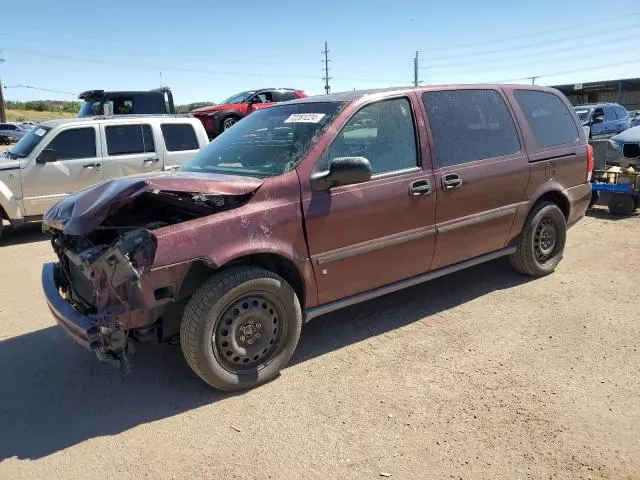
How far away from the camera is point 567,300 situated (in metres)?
4.69

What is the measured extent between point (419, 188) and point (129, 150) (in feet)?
19.8

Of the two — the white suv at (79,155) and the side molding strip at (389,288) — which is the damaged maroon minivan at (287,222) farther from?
the white suv at (79,155)

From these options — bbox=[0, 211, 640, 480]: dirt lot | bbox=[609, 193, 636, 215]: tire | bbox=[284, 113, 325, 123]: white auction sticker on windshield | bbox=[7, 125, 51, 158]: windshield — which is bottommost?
bbox=[0, 211, 640, 480]: dirt lot

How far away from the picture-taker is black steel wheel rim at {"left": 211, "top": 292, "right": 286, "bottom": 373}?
128 inches

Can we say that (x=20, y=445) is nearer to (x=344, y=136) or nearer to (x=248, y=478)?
(x=248, y=478)

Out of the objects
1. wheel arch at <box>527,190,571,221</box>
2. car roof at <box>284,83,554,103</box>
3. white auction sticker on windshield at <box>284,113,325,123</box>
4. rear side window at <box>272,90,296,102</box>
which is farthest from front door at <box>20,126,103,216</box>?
rear side window at <box>272,90,296,102</box>

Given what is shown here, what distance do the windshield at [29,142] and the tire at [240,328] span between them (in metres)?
6.19

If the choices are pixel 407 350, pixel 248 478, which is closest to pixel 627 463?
pixel 407 350

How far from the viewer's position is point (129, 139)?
848 centimetres

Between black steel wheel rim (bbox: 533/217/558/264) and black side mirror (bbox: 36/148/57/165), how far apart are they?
22.6 feet

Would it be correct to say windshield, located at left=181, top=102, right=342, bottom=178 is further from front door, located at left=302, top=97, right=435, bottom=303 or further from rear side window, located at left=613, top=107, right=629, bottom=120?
rear side window, located at left=613, top=107, right=629, bottom=120

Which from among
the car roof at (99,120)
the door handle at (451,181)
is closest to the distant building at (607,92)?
the car roof at (99,120)

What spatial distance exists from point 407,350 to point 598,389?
4.14 feet

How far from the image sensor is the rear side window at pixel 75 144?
792cm
